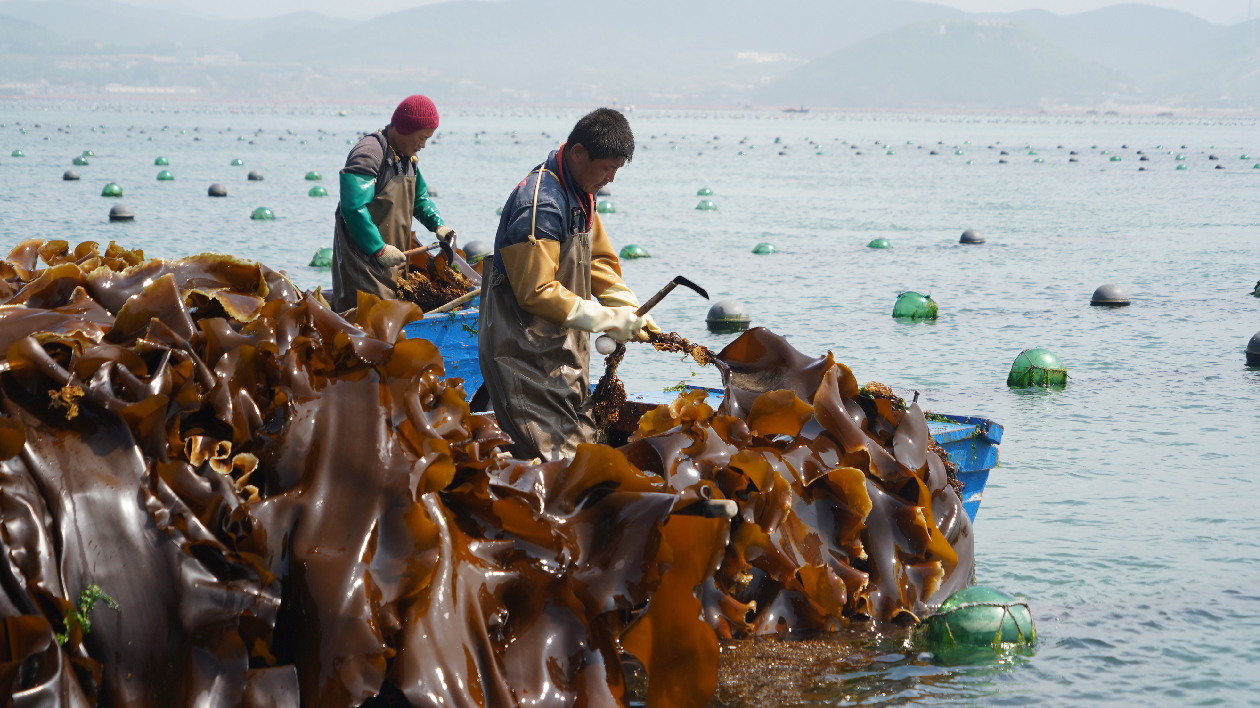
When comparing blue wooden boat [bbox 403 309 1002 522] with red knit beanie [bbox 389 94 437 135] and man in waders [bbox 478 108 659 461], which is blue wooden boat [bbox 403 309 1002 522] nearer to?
man in waders [bbox 478 108 659 461]

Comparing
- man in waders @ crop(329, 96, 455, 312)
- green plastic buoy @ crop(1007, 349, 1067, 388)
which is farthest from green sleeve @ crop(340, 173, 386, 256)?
green plastic buoy @ crop(1007, 349, 1067, 388)

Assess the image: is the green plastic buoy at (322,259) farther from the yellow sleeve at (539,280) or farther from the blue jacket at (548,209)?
the yellow sleeve at (539,280)

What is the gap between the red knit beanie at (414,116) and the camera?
283 inches

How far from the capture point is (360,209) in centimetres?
726

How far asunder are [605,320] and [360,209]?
10.2 ft

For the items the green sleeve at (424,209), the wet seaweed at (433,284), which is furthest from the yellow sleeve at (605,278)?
the wet seaweed at (433,284)

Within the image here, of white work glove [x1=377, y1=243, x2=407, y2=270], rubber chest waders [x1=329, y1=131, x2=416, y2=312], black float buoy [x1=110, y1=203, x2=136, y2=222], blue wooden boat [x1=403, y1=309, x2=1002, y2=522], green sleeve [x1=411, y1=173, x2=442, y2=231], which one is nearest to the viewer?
blue wooden boat [x1=403, y1=309, x2=1002, y2=522]

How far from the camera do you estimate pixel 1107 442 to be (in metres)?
8.16

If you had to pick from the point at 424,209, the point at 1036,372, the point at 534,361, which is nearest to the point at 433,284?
the point at 424,209

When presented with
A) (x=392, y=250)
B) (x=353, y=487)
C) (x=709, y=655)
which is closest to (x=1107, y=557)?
(x=709, y=655)

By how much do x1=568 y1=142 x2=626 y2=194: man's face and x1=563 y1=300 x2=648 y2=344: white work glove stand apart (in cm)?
51

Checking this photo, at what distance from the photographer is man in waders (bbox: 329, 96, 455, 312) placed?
721cm

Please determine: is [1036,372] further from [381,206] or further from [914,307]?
[381,206]

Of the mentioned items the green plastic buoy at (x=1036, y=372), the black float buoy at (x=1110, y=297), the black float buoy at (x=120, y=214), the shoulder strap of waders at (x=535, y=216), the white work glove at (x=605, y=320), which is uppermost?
the shoulder strap of waders at (x=535, y=216)
